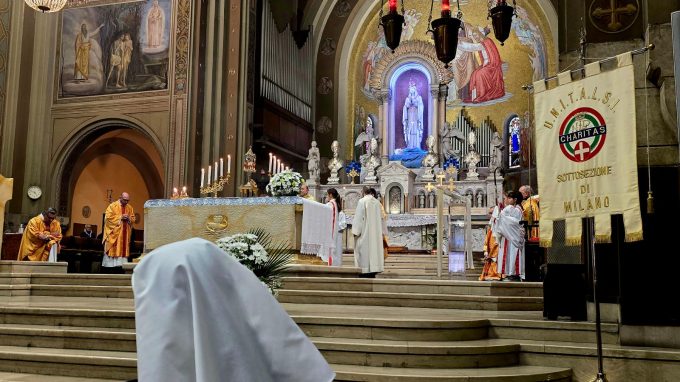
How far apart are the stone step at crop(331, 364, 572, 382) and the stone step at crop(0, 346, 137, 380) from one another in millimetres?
1675

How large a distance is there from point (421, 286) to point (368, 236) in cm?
331

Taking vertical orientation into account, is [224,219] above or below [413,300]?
above

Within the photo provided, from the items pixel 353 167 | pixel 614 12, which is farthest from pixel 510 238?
pixel 353 167

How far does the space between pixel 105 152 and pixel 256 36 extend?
588 centimetres

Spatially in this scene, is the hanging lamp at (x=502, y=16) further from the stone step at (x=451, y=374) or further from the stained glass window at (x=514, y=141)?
the stained glass window at (x=514, y=141)

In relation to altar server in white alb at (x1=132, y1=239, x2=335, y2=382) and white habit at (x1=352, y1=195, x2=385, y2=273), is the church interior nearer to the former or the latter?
white habit at (x1=352, y1=195, x2=385, y2=273)

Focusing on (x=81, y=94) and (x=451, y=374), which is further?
(x=81, y=94)

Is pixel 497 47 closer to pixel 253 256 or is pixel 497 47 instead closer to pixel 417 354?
pixel 253 256

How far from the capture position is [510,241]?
10578 millimetres

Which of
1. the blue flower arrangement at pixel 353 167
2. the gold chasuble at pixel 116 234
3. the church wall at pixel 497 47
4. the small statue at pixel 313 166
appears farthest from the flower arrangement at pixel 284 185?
the church wall at pixel 497 47

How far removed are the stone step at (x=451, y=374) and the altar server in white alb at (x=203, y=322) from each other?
A: 3.22m

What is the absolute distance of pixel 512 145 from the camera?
20016mm

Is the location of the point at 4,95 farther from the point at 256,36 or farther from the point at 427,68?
the point at 427,68

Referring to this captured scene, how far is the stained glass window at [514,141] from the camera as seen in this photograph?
776 inches
